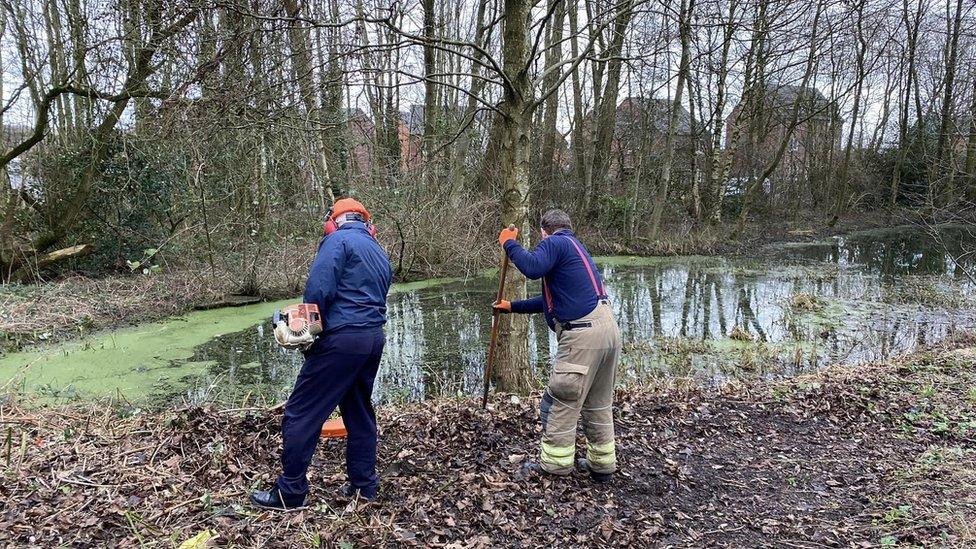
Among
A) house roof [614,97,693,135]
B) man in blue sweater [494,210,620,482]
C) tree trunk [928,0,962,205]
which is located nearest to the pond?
man in blue sweater [494,210,620,482]

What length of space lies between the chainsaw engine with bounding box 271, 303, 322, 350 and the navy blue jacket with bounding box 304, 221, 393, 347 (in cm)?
7

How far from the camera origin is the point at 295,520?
321 cm

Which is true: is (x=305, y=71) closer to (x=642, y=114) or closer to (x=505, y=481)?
(x=505, y=481)

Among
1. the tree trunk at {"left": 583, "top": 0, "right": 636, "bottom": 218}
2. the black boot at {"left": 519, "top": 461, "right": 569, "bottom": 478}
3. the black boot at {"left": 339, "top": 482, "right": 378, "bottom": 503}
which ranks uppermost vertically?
the tree trunk at {"left": 583, "top": 0, "right": 636, "bottom": 218}

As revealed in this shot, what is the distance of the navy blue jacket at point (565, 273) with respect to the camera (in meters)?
3.75

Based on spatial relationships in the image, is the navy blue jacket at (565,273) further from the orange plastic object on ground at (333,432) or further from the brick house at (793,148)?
the brick house at (793,148)

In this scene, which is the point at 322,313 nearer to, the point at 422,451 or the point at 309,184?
the point at 422,451

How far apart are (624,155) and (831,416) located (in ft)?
61.2

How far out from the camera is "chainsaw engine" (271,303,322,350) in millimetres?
3057

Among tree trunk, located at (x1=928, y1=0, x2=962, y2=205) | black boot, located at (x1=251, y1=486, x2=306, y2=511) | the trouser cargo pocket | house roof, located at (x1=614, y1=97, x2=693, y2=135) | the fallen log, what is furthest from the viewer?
house roof, located at (x1=614, y1=97, x2=693, y2=135)

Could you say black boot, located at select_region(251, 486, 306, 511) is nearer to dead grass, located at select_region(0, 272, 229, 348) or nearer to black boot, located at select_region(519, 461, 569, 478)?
black boot, located at select_region(519, 461, 569, 478)


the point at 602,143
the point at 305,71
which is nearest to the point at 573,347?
the point at 305,71

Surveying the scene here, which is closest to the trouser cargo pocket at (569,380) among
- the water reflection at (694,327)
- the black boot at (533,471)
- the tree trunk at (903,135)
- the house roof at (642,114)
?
the black boot at (533,471)

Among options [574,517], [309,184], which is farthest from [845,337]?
[309,184]
